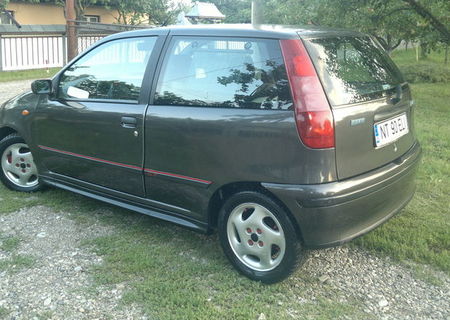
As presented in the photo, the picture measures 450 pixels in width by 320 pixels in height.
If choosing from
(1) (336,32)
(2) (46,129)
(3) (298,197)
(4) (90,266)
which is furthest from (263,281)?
(2) (46,129)

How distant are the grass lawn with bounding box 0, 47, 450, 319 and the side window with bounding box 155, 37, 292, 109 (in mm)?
1138

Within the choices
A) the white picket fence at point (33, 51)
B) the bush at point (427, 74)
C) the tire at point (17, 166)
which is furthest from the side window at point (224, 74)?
the white picket fence at point (33, 51)

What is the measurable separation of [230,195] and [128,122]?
101cm

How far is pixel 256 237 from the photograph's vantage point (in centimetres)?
331

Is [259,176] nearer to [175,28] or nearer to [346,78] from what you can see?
[346,78]

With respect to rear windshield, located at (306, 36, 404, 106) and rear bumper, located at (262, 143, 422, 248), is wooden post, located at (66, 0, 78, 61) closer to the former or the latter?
rear windshield, located at (306, 36, 404, 106)

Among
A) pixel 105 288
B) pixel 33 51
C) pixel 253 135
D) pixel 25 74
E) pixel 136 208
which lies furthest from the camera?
pixel 33 51

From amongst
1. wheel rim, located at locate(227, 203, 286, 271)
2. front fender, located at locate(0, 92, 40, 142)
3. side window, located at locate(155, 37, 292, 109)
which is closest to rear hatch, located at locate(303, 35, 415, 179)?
side window, located at locate(155, 37, 292, 109)

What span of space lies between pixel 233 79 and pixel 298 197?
929 mm

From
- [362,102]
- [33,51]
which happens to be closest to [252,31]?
[362,102]

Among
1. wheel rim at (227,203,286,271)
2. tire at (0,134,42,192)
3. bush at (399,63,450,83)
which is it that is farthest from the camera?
bush at (399,63,450,83)

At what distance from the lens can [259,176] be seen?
3.13 m

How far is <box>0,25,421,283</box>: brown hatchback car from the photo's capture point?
302 cm

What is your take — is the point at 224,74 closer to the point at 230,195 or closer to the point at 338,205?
the point at 230,195
